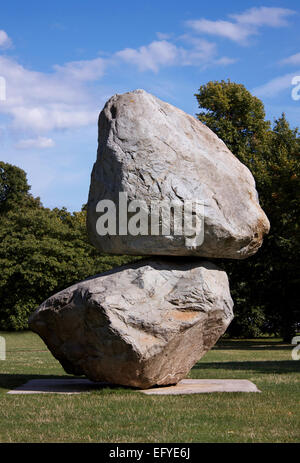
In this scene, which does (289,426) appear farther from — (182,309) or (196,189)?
(196,189)

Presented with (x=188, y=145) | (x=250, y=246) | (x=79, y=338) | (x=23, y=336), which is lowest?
(x=23, y=336)

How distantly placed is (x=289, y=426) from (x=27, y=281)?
32.2m

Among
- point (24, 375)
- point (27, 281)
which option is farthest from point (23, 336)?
point (24, 375)

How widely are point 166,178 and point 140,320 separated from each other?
2665 millimetres

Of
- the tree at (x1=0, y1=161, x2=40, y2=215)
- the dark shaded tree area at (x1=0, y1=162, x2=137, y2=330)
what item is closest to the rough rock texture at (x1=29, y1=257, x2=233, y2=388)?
the dark shaded tree area at (x1=0, y1=162, x2=137, y2=330)

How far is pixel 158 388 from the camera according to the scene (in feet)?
37.0

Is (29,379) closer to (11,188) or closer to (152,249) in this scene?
(152,249)

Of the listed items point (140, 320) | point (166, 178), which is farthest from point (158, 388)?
point (166, 178)

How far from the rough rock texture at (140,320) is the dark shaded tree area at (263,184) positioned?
1903 cm

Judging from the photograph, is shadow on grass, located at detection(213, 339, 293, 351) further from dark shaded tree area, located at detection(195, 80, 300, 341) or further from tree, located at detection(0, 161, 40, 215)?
tree, located at detection(0, 161, 40, 215)

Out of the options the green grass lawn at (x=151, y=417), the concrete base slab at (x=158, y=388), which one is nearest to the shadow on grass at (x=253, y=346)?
the concrete base slab at (x=158, y=388)

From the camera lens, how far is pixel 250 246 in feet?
38.5

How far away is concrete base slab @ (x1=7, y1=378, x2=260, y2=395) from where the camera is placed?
10.9m

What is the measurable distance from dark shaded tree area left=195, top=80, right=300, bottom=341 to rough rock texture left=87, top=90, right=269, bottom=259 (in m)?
18.2
